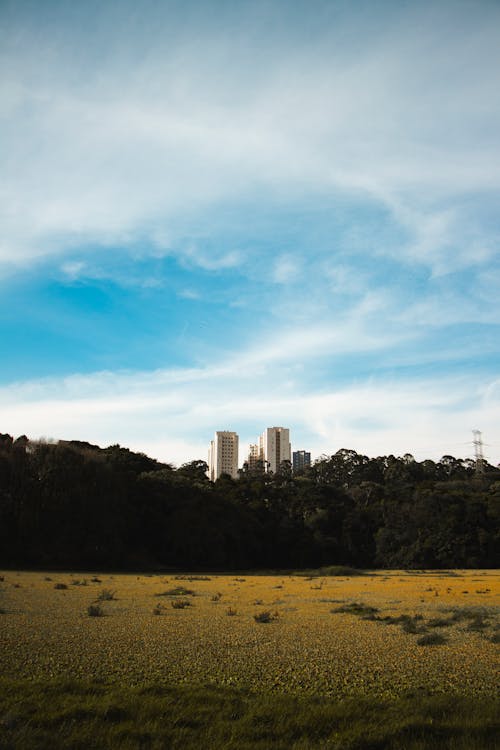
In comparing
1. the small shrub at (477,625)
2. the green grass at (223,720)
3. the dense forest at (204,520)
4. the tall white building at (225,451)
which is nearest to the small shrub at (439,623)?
the small shrub at (477,625)

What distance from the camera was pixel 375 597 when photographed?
63.3 feet

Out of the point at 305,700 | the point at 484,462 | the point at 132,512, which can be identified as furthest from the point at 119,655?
the point at 484,462

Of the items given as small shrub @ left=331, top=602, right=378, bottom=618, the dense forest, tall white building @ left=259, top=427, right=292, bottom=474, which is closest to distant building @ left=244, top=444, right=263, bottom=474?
tall white building @ left=259, top=427, right=292, bottom=474

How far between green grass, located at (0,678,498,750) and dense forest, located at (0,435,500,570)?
30.8 metres

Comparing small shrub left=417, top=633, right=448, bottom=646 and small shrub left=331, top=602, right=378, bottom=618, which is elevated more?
small shrub left=417, top=633, right=448, bottom=646

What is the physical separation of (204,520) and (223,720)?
127ft

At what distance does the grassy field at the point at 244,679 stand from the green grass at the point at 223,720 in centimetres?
2

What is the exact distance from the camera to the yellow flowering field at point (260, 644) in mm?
7270

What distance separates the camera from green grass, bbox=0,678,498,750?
5.15 meters

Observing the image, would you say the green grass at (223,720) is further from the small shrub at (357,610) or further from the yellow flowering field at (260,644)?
the small shrub at (357,610)

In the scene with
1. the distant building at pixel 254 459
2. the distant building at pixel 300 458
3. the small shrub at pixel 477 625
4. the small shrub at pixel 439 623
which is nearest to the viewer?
the small shrub at pixel 477 625

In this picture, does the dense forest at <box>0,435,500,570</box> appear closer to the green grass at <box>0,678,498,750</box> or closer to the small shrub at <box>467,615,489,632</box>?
the small shrub at <box>467,615,489,632</box>

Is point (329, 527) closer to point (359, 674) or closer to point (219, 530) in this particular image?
point (219, 530)

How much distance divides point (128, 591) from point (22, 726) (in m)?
16.3
